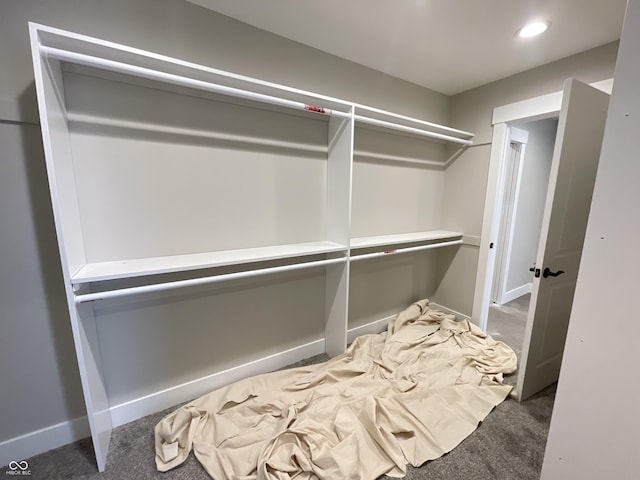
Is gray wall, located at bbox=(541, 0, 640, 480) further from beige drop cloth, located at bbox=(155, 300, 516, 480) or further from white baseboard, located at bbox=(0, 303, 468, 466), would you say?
white baseboard, located at bbox=(0, 303, 468, 466)

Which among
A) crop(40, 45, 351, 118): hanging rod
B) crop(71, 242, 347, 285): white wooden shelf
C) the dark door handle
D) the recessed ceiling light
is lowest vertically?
the dark door handle

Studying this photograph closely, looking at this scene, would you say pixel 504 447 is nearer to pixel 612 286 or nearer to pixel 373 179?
pixel 612 286

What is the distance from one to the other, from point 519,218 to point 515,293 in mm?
1039

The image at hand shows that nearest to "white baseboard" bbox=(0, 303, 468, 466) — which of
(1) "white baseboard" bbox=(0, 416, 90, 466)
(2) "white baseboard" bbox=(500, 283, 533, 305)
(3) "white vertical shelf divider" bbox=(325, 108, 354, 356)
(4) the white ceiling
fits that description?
(1) "white baseboard" bbox=(0, 416, 90, 466)

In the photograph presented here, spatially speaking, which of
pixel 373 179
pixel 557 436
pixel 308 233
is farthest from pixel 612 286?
pixel 373 179

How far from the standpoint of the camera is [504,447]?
1.45 metres

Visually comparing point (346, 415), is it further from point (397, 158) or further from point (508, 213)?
point (508, 213)

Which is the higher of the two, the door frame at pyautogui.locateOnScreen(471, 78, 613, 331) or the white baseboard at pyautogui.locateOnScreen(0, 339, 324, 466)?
the door frame at pyautogui.locateOnScreen(471, 78, 613, 331)

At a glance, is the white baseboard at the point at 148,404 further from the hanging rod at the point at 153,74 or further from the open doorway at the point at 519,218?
the open doorway at the point at 519,218

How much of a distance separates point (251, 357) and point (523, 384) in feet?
6.06

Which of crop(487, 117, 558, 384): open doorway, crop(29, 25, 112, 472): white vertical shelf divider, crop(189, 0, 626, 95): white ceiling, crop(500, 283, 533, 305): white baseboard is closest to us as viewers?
crop(29, 25, 112, 472): white vertical shelf divider

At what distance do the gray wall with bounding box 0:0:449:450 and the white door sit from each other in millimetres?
1947

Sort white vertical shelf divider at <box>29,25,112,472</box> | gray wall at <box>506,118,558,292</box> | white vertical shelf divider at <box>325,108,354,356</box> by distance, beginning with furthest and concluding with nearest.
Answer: gray wall at <box>506,118,558,292</box> < white vertical shelf divider at <box>325,108,354,356</box> < white vertical shelf divider at <box>29,25,112,472</box>

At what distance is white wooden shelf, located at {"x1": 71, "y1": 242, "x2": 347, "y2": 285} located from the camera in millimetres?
1222
